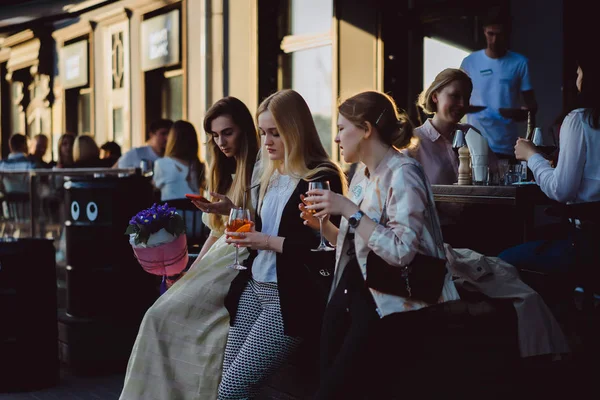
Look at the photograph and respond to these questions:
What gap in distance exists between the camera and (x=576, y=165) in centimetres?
376

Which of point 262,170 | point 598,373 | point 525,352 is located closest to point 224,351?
point 262,170

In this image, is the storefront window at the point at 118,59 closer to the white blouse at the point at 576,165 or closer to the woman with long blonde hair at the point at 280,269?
the woman with long blonde hair at the point at 280,269

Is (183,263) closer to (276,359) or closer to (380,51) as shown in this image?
(276,359)

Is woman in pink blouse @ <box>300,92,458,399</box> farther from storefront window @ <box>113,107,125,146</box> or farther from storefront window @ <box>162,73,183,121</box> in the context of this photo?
storefront window @ <box>113,107,125,146</box>

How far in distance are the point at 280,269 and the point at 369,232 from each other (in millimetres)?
845

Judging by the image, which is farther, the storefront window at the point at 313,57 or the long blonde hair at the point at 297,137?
the storefront window at the point at 313,57

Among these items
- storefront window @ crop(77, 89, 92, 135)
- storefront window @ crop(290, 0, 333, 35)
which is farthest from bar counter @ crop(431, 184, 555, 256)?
storefront window @ crop(77, 89, 92, 135)

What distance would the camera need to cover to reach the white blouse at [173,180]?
6.98 meters

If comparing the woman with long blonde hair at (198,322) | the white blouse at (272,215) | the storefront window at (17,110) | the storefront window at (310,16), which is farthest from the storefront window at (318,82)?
the storefront window at (17,110)

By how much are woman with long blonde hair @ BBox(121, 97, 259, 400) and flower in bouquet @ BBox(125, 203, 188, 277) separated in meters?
0.33

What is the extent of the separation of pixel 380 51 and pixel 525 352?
5.09 meters

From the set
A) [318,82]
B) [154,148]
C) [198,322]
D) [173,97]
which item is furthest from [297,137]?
[173,97]

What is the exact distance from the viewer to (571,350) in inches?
135

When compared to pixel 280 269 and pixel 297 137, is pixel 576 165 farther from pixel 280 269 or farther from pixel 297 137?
pixel 280 269
